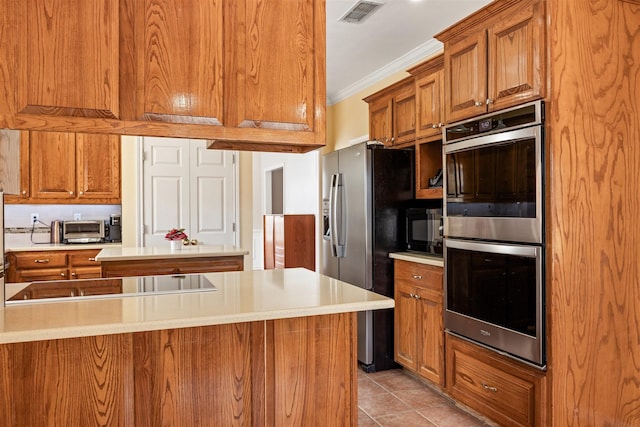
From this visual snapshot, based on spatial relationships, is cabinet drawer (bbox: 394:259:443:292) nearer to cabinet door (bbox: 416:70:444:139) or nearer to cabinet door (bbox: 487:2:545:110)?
cabinet door (bbox: 416:70:444:139)

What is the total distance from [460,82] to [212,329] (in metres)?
2.00

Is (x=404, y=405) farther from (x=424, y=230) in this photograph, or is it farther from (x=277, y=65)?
(x=277, y=65)

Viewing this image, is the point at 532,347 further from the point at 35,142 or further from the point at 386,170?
the point at 35,142

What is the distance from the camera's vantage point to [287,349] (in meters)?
1.77

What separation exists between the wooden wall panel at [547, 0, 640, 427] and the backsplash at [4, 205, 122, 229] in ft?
15.4

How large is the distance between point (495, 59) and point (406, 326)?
1958mm

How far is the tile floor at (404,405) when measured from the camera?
2756mm


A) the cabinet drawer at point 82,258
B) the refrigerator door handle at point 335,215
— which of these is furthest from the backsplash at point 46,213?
the refrigerator door handle at point 335,215

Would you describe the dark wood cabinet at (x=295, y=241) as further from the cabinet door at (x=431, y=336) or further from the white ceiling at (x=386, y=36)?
the cabinet door at (x=431, y=336)

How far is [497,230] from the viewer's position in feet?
7.98

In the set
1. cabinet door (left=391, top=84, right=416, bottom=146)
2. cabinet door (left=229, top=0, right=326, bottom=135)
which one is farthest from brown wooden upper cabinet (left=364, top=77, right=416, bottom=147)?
cabinet door (left=229, top=0, right=326, bottom=135)

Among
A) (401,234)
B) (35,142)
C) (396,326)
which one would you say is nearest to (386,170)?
(401,234)

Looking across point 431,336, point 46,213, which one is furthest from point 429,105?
point 46,213

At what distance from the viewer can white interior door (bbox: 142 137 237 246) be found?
17.1 feet
